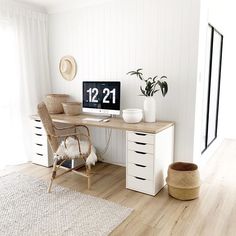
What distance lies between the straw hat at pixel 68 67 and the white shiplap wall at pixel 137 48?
0.28 feet

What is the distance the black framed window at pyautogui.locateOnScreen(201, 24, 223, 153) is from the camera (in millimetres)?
3369

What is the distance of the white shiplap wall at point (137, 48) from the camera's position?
2738 mm

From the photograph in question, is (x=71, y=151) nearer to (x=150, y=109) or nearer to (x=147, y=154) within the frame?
(x=147, y=154)

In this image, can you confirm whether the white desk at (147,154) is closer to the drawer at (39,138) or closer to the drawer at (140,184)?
the drawer at (140,184)

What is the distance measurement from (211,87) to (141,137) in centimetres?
181

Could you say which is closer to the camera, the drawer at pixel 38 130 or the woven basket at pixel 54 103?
the drawer at pixel 38 130

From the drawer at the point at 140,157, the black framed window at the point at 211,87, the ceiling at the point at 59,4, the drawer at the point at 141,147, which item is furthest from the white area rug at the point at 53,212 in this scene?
the ceiling at the point at 59,4

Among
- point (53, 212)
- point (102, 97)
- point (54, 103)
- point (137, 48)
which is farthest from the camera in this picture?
point (54, 103)

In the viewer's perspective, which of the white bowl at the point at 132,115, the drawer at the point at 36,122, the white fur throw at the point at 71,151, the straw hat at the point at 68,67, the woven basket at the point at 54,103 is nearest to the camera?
the white fur throw at the point at 71,151

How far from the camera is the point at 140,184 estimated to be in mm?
Result: 2605

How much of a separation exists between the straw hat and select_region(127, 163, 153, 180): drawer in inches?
72.8

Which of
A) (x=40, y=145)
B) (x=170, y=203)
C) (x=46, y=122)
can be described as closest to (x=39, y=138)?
(x=40, y=145)

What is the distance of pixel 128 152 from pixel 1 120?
197 centimetres

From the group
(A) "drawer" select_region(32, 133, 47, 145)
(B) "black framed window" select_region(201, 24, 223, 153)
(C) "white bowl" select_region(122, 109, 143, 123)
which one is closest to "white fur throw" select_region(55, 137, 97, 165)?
(C) "white bowl" select_region(122, 109, 143, 123)
